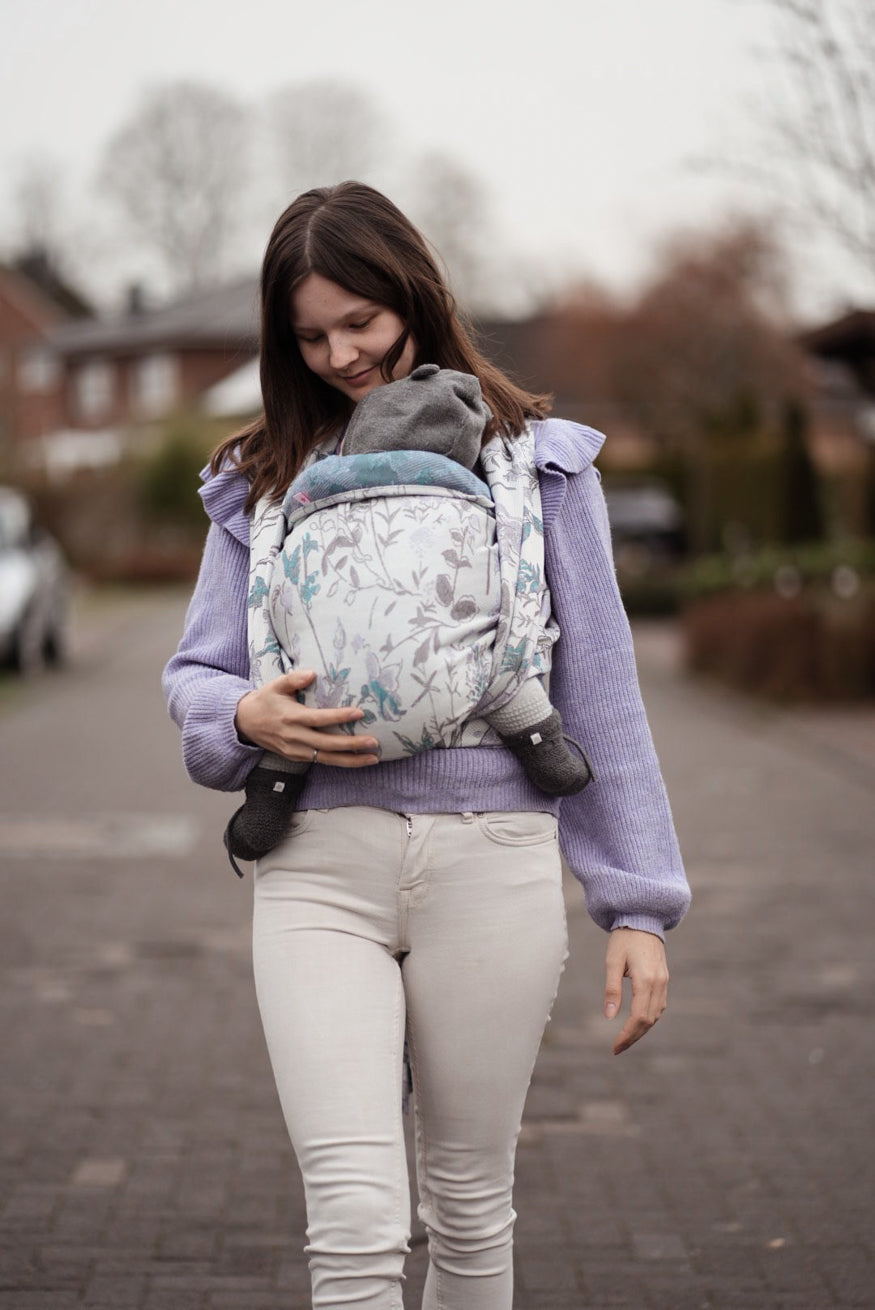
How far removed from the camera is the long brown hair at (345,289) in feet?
7.57

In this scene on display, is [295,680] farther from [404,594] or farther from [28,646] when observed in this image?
[28,646]

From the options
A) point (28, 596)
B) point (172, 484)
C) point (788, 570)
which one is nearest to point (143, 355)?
point (172, 484)

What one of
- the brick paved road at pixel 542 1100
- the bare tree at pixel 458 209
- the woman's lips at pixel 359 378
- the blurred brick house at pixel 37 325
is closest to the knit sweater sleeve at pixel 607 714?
the woman's lips at pixel 359 378

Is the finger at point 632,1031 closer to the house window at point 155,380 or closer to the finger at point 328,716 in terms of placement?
the finger at point 328,716

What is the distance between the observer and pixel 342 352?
91.8 inches

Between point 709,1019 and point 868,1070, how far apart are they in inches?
25.3

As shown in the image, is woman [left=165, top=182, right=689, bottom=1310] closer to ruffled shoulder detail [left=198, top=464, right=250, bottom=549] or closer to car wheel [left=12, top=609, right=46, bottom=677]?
ruffled shoulder detail [left=198, top=464, right=250, bottom=549]

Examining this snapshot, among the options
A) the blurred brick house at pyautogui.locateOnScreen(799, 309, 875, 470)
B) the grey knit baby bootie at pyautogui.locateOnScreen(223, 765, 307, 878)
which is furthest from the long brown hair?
the blurred brick house at pyautogui.locateOnScreen(799, 309, 875, 470)

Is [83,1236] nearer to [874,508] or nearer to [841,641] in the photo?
[841,641]

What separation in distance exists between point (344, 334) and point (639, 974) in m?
0.99

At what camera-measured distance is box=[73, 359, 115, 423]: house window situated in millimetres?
61156

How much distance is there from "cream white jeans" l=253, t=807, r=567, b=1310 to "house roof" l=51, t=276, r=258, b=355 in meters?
49.9

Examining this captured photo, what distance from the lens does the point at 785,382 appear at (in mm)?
43219

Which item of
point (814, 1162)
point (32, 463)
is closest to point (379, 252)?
point (814, 1162)
